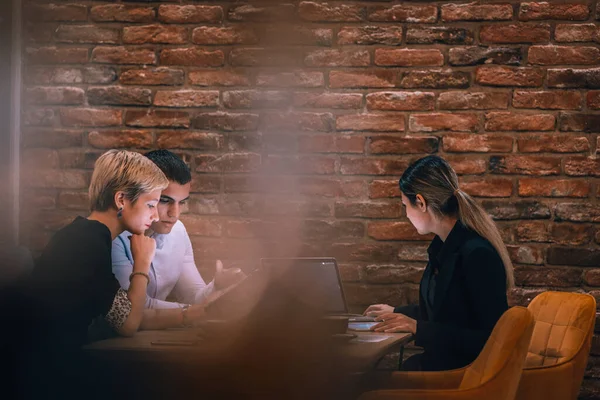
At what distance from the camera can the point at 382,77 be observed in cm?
308

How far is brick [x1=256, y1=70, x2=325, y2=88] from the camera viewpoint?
311 cm

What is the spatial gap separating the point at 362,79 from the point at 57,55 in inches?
51.9

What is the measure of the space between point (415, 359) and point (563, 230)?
93 centimetres

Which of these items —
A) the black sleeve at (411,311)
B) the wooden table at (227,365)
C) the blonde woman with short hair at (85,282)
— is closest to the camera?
the wooden table at (227,365)

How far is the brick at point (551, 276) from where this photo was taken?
3053mm

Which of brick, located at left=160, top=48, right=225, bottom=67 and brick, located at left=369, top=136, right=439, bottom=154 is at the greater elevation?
brick, located at left=160, top=48, right=225, bottom=67

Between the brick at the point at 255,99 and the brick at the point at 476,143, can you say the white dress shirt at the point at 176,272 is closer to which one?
the brick at the point at 255,99

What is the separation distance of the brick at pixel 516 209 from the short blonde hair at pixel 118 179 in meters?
1.46

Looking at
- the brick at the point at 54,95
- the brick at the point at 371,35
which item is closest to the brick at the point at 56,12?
the brick at the point at 54,95

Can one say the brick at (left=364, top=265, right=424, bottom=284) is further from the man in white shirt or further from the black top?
the black top

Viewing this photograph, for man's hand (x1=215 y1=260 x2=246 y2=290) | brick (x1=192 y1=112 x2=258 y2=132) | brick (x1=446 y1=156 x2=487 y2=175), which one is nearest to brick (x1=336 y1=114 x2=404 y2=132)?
brick (x1=446 y1=156 x2=487 y2=175)

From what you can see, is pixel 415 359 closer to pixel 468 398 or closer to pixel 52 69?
pixel 468 398

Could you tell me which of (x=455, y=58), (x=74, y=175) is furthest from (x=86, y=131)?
(x=455, y=58)

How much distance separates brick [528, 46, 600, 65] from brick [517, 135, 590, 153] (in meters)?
0.31
